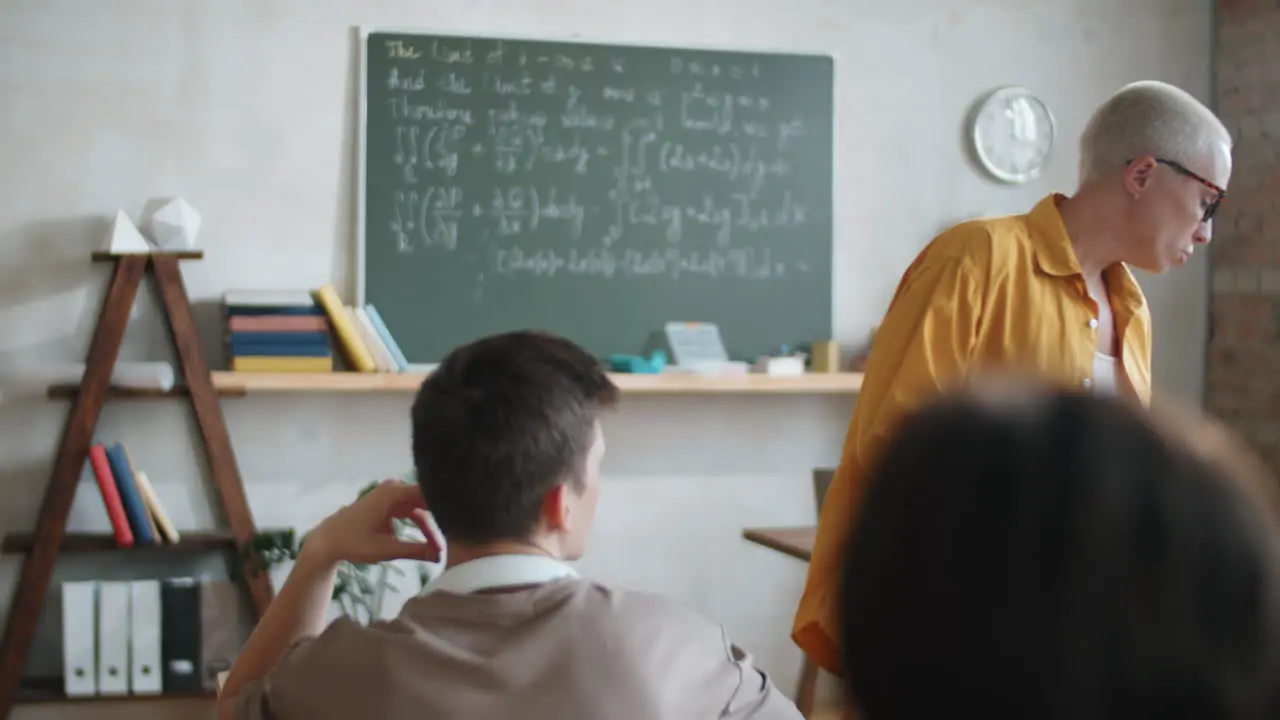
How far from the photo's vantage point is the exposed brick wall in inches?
179

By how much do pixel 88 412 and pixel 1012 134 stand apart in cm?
295

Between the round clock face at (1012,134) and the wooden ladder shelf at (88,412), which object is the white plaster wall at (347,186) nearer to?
the round clock face at (1012,134)

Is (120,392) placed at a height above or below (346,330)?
below

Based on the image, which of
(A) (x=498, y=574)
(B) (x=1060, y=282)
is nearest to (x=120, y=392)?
(B) (x=1060, y=282)

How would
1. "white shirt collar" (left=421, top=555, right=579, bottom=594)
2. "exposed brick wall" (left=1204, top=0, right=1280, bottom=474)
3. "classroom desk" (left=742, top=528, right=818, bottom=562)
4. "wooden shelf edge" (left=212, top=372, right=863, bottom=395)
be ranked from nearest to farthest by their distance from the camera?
"white shirt collar" (left=421, top=555, right=579, bottom=594)
"classroom desk" (left=742, top=528, right=818, bottom=562)
"wooden shelf edge" (left=212, top=372, right=863, bottom=395)
"exposed brick wall" (left=1204, top=0, right=1280, bottom=474)

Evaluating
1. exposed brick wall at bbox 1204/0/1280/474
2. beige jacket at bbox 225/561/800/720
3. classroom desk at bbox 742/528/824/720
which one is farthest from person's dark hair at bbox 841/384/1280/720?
exposed brick wall at bbox 1204/0/1280/474

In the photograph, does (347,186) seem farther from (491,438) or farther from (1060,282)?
(491,438)

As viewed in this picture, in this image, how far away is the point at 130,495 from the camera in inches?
148

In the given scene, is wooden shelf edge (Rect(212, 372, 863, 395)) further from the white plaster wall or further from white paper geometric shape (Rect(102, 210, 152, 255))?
white paper geometric shape (Rect(102, 210, 152, 255))

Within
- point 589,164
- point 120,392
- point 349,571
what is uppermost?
point 589,164

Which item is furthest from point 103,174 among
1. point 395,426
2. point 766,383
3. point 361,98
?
point 766,383

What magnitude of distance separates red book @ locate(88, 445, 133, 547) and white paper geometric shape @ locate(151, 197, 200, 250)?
0.57 metres

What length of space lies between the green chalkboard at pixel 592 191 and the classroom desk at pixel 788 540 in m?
0.65

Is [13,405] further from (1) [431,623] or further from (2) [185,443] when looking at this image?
(1) [431,623]
